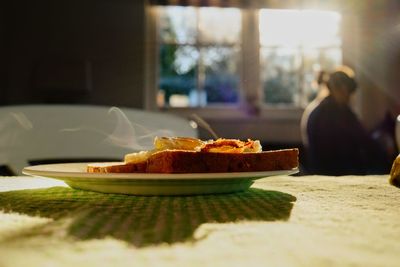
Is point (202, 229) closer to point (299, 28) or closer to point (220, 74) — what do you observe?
point (220, 74)

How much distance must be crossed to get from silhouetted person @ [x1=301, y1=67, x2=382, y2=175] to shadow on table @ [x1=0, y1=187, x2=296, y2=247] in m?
2.47

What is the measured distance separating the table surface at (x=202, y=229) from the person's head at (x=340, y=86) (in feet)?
8.51

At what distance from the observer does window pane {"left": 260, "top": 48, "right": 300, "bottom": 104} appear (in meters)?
4.30

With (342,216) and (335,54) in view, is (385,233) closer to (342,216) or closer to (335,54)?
(342,216)

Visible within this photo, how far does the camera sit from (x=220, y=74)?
168 inches

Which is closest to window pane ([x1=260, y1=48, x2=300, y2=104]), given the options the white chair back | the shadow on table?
the white chair back

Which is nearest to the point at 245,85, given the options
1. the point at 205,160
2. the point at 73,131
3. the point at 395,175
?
the point at 73,131

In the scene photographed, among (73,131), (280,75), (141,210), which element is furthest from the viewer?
(280,75)

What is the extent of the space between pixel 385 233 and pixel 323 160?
9.13 ft

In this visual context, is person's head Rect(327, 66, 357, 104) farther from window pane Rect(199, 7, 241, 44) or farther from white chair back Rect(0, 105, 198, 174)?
white chair back Rect(0, 105, 198, 174)

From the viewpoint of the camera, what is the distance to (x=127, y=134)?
115cm

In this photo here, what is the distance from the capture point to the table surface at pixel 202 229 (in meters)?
0.30

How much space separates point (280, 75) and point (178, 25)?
0.94 m

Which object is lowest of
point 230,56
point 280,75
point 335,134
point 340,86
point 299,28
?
point 335,134
